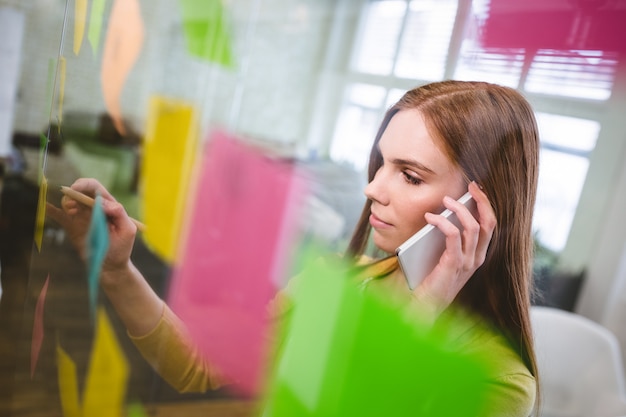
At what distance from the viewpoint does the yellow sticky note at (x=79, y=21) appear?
0.85 meters

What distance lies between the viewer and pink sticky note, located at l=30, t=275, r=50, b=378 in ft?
3.04

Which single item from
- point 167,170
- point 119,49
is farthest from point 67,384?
point 119,49

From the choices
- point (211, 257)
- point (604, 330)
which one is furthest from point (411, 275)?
point (604, 330)

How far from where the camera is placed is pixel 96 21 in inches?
33.1

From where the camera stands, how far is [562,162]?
0.46 metres

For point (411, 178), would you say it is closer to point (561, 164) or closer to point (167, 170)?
point (561, 164)

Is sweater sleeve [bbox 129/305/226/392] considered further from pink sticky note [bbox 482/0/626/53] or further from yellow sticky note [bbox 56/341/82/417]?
pink sticky note [bbox 482/0/626/53]

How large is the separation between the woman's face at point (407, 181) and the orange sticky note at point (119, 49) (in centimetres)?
54

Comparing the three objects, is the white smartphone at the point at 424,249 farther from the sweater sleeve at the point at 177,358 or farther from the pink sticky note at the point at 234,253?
the sweater sleeve at the point at 177,358

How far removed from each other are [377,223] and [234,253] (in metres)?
0.22

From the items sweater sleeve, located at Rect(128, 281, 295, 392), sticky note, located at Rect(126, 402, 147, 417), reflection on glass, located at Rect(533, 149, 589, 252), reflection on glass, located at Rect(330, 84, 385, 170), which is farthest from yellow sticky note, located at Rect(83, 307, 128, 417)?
reflection on glass, located at Rect(533, 149, 589, 252)

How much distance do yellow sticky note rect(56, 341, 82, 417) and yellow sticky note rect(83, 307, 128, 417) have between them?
32mm

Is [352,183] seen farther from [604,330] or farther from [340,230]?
[604,330]

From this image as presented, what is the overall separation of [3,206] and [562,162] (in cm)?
162
